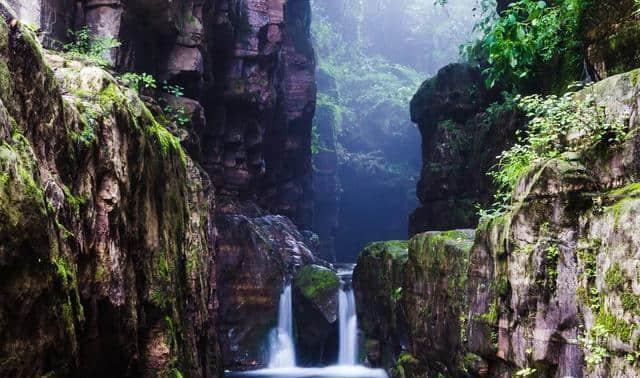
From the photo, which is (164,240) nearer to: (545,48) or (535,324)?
(535,324)

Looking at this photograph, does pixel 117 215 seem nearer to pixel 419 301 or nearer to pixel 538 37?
pixel 538 37

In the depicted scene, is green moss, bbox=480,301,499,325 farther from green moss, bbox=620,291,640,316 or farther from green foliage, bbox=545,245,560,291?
green moss, bbox=620,291,640,316

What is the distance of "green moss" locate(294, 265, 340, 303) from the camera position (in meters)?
19.7

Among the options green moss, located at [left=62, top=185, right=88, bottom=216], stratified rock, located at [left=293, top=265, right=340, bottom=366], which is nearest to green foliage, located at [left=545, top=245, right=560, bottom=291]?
green moss, located at [left=62, top=185, right=88, bottom=216]

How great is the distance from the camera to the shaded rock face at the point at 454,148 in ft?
56.0

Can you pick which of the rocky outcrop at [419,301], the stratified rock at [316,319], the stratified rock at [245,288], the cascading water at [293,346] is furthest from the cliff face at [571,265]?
the stratified rock at [245,288]

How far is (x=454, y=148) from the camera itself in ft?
61.9

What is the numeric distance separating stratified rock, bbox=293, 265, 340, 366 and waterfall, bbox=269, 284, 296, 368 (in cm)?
24

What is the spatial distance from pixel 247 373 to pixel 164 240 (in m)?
11.8

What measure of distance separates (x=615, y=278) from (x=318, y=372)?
51.8ft

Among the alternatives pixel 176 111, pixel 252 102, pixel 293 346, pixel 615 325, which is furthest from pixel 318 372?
pixel 615 325

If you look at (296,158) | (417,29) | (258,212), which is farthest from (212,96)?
(417,29)

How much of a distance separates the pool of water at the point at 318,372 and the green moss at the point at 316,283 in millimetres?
2406

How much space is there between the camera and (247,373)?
1795 cm
